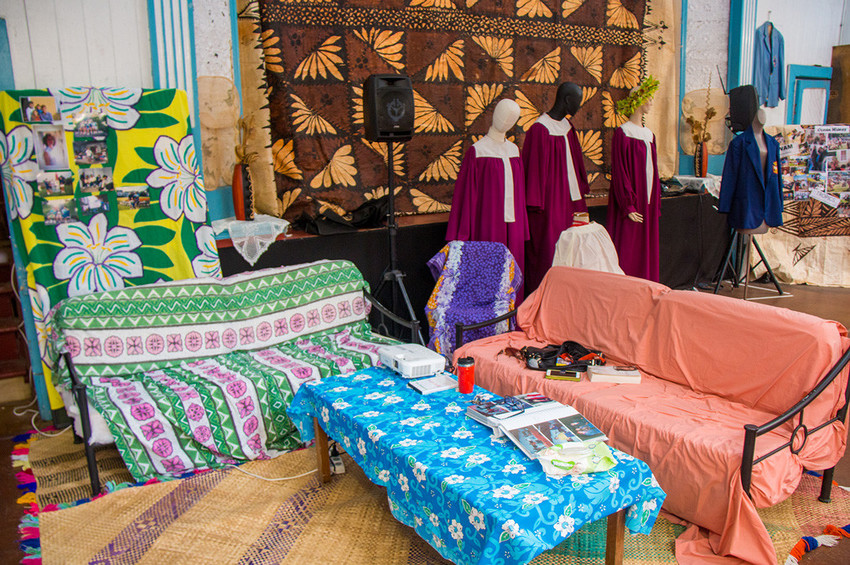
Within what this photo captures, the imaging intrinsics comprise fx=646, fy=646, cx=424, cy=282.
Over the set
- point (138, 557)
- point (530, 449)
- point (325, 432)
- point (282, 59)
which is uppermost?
point (282, 59)

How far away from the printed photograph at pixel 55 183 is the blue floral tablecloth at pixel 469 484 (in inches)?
76.6

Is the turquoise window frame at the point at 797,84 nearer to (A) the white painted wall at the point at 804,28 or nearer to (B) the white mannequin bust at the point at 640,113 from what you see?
(A) the white painted wall at the point at 804,28

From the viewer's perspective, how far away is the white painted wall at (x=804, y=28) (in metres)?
6.78

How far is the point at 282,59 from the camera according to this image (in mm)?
4090

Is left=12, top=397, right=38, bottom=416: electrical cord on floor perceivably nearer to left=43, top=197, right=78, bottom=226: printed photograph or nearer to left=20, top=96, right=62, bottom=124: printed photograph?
left=43, top=197, right=78, bottom=226: printed photograph

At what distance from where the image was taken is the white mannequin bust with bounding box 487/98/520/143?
4.25m

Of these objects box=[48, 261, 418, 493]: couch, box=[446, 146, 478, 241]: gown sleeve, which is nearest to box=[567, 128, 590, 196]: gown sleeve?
box=[446, 146, 478, 241]: gown sleeve

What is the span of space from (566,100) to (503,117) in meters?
0.58

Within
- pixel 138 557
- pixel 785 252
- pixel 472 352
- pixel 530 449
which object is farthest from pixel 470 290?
pixel 785 252

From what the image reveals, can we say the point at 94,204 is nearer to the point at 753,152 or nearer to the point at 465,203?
the point at 465,203

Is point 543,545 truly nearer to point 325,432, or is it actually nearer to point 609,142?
point 325,432

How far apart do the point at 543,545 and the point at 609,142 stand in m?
4.77

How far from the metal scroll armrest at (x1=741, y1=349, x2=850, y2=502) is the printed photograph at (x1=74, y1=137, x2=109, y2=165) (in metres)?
3.25

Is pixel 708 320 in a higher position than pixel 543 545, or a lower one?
higher
